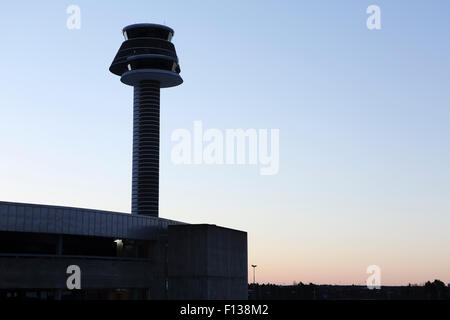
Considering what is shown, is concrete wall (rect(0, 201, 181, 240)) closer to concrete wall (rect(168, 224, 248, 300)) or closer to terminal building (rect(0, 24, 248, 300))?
terminal building (rect(0, 24, 248, 300))

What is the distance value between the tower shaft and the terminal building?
8883 centimetres

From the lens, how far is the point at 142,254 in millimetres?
61312

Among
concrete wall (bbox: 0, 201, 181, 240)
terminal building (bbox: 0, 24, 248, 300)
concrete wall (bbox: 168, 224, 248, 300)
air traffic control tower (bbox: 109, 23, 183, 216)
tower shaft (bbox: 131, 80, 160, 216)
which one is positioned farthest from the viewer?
tower shaft (bbox: 131, 80, 160, 216)

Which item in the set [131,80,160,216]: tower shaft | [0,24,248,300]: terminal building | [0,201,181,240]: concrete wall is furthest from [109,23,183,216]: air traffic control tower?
[0,201,181,240]: concrete wall

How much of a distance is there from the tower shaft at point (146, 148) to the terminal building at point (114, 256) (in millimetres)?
88826

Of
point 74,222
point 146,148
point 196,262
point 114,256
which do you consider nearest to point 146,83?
point 146,148

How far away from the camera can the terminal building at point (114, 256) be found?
50.0 m

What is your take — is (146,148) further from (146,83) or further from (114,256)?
(114,256)

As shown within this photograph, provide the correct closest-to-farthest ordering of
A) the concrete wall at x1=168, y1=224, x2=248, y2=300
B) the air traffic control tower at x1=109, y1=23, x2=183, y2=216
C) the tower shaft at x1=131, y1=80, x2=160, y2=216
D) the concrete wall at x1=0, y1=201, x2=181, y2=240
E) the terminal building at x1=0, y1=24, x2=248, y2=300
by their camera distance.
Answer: the concrete wall at x1=0, y1=201, x2=181, y2=240 < the terminal building at x1=0, y1=24, x2=248, y2=300 < the concrete wall at x1=168, y1=224, x2=248, y2=300 < the air traffic control tower at x1=109, y1=23, x2=183, y2=216 < the tower shaft at x1=131, y1=80, x2=160, y2=216

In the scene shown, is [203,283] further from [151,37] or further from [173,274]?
[151,37]

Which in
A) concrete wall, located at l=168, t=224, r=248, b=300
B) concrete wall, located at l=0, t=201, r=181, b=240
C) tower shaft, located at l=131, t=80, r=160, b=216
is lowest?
concrete wall, located at l=168, t=224, r=248, b=300

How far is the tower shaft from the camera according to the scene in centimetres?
15775
